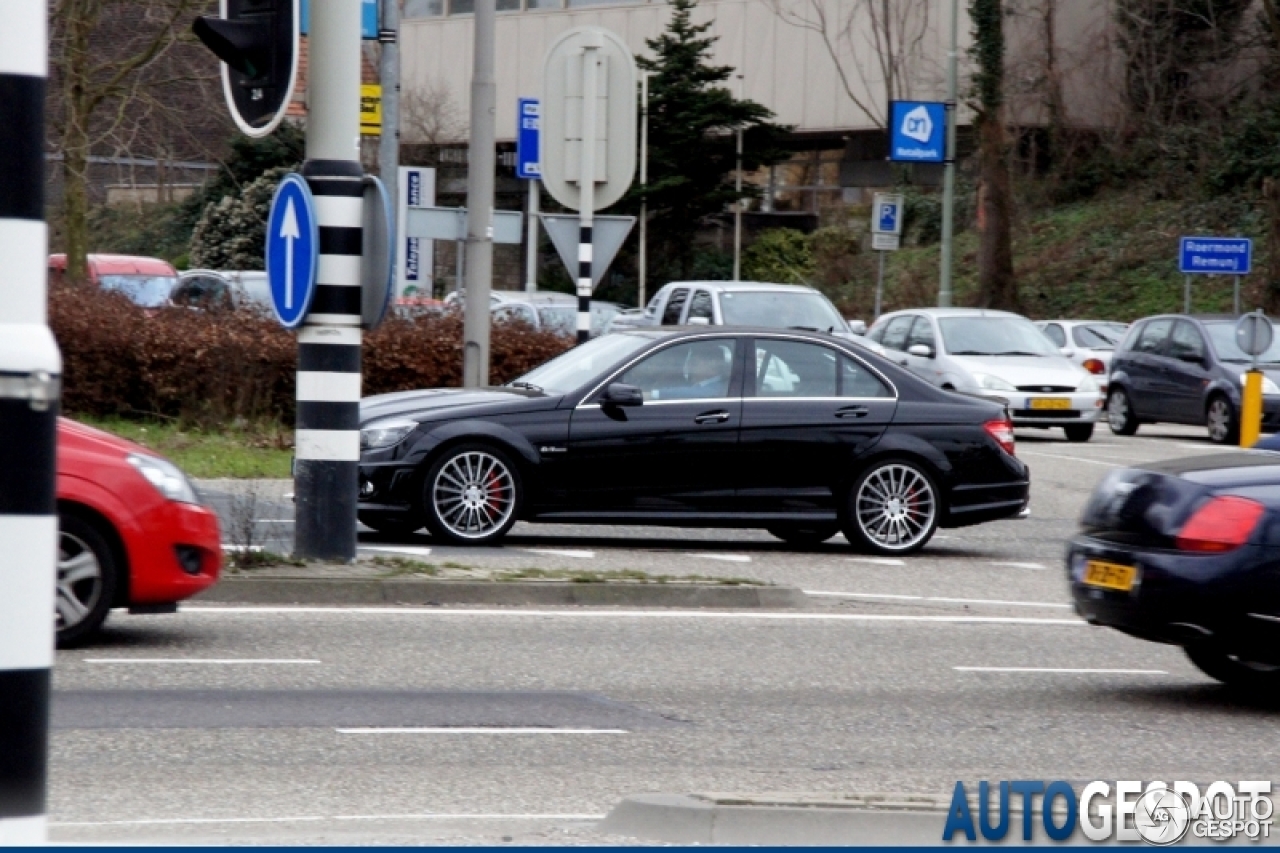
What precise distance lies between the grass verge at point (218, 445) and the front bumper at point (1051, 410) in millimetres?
10941

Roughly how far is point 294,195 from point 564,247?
8.51m

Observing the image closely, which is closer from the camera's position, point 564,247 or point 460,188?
point 564,247

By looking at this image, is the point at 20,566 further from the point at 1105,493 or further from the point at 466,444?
the point at 466,444

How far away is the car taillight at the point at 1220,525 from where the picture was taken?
28.3ft

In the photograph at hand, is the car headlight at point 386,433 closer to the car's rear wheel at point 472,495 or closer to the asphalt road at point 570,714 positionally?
the car's rear wheel at point 472,495

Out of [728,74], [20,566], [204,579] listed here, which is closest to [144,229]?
[728,74]

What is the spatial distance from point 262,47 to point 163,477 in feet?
8.33

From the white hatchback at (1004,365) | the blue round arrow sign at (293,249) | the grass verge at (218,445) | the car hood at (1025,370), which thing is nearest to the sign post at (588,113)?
the grass verge at (218,445)

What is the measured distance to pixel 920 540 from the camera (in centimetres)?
1516

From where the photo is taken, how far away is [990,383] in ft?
89.1

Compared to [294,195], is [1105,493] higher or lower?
lower

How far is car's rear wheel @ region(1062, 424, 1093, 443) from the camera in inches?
1115

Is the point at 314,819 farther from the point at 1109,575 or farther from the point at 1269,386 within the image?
the point at 1269,386

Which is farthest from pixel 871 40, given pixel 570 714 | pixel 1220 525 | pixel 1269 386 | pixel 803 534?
pixel 570 714
